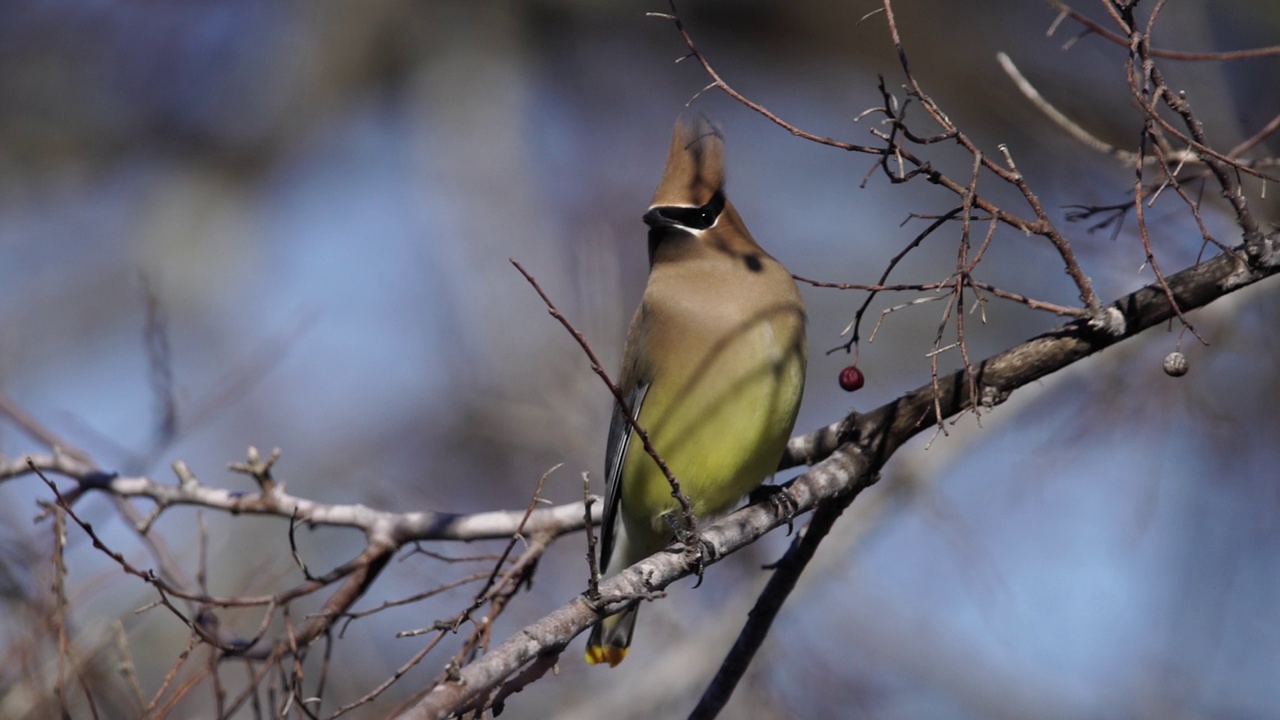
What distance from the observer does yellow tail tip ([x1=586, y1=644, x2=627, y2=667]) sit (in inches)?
167

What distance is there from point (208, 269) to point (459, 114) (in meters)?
3.34

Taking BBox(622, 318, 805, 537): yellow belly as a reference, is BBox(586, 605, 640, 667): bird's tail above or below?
below

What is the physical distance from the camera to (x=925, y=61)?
11781 millimetres

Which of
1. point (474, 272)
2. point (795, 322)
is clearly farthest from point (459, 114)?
point (795, 322)

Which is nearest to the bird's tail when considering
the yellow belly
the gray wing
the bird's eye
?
the gray wing

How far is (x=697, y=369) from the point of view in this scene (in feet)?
12.8

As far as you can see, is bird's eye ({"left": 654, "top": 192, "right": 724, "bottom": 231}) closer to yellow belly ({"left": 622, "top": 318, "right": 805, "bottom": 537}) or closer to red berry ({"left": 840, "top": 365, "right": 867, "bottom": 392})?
yellow belly ({"left": 622, "top": 318, "right": 805, "bottom": 537})

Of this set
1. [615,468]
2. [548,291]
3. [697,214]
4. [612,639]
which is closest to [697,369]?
[615,468]

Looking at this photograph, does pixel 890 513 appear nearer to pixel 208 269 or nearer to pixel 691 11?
pixel 691 11

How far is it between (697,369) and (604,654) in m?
1.07

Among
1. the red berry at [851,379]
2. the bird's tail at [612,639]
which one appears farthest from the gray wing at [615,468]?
the red berry at [851,379]

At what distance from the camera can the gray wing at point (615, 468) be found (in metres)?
4.06

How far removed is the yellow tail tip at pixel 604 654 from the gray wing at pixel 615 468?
0.31 m

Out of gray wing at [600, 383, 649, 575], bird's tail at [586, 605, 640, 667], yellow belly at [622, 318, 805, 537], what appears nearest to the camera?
yellow belly at [622, 318, 805, 537]
